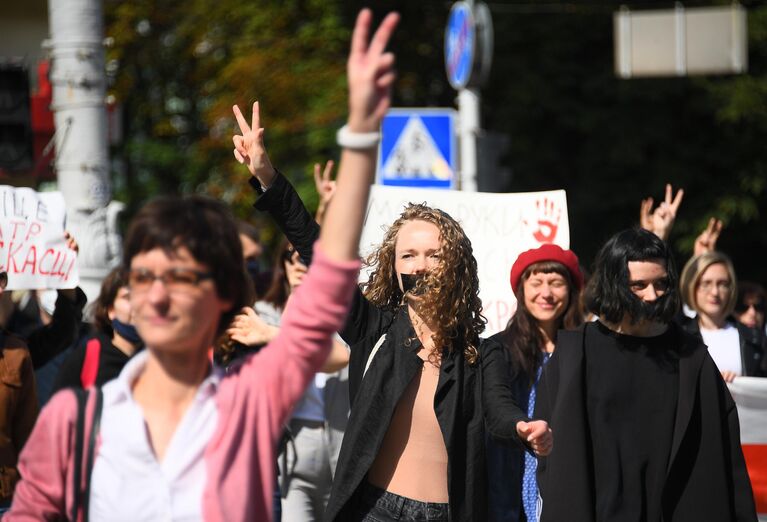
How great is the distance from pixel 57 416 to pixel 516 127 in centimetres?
1617

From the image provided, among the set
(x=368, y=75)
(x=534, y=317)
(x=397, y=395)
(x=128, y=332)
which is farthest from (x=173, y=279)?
(x=534, y=317)

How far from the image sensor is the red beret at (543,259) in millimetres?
6234

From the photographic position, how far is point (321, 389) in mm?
6969

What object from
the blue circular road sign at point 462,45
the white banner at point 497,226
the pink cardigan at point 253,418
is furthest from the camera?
the blue circular road sign at point 462,45

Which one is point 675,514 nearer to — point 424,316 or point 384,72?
point 424,316

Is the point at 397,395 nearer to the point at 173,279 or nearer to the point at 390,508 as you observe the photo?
the point at 390,508

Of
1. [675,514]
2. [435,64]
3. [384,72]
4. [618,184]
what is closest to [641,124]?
[618,184]

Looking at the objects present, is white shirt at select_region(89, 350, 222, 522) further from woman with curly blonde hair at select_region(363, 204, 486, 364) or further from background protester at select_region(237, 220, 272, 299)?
background protester at select_region(237, 220, 272, 299)

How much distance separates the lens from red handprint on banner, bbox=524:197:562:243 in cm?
665

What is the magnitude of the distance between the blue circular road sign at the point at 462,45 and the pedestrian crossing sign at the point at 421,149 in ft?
4.75

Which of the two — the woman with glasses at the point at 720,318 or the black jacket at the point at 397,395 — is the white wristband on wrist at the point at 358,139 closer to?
the black jacket at the point at 397,395

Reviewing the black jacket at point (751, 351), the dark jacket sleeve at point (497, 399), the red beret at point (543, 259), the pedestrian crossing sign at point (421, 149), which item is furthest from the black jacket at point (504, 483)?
the pedestrian crossing sign at point (421, 149)

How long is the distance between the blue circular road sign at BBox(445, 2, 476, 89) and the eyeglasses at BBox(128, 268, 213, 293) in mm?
10058

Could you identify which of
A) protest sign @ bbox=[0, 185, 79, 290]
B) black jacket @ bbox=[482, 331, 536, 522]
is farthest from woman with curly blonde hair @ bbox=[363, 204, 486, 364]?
protest sign @ bbox=[0, 185, 79, 290]
